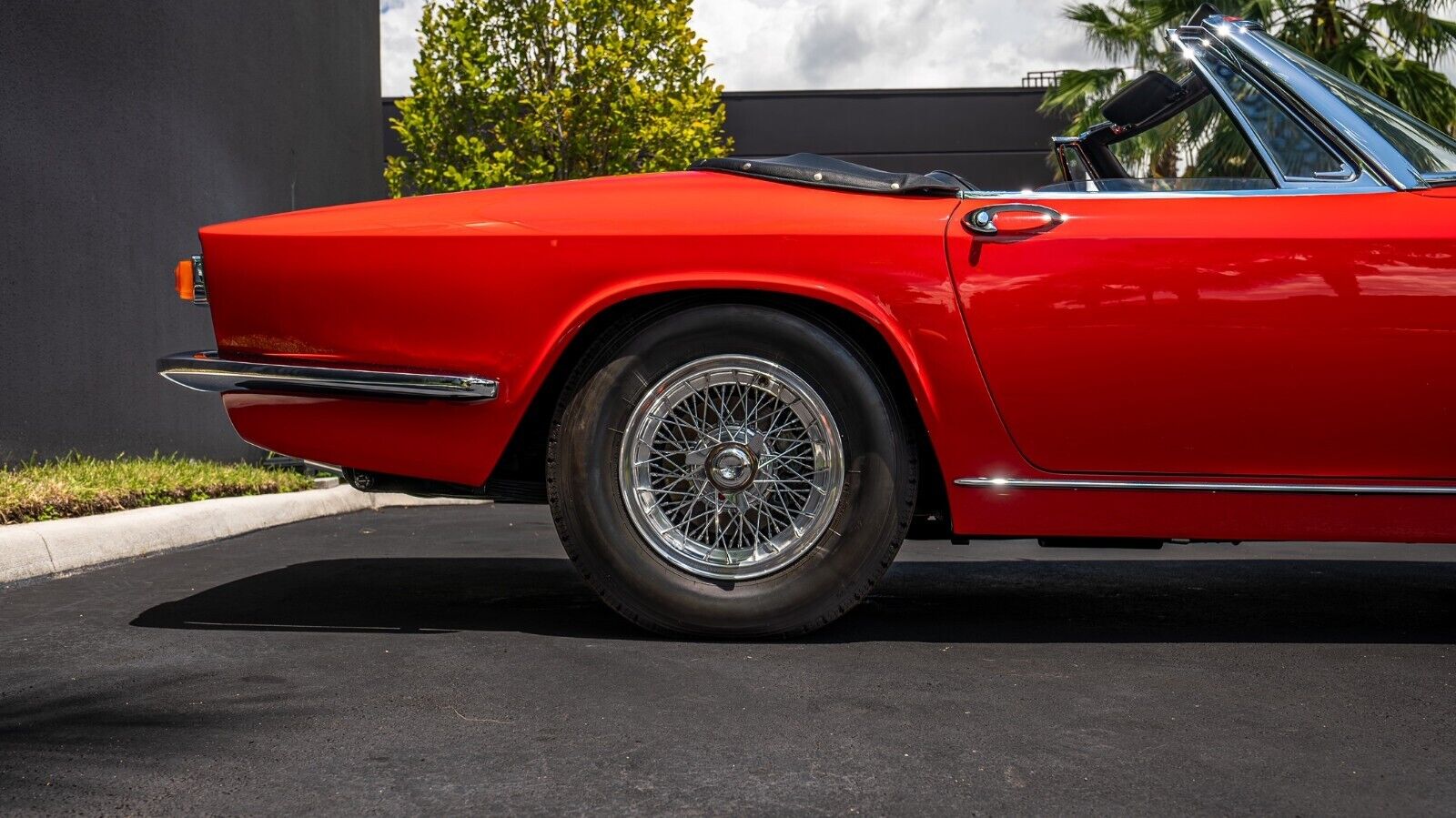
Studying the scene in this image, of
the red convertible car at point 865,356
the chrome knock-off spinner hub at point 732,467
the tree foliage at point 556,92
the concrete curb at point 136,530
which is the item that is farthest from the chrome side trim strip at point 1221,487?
the tree foliage at point 556,92

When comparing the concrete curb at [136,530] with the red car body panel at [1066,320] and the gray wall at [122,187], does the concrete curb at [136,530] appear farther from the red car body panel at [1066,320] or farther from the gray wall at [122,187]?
the red car body panel at [1066,320]

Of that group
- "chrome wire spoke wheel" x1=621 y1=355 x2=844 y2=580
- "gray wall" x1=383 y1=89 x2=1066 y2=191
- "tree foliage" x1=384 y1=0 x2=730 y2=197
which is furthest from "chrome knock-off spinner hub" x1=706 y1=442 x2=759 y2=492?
"gray wall" x1=383 y1=89 x2=1066 y2=191

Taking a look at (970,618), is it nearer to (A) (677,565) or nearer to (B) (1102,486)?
(B) (1102,486)

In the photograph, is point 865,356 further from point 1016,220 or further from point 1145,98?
point 1145,98

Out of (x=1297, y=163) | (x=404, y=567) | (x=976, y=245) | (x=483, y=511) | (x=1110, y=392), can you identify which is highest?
(x=1297, y=163)

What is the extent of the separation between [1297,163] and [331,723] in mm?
2685

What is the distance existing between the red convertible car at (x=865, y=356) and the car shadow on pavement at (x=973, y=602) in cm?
33

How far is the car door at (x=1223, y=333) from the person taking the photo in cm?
312

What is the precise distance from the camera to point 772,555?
128 inches

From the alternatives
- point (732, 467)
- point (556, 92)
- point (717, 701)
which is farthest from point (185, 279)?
point (556, 92)

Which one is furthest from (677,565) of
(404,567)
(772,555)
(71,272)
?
(71,272)

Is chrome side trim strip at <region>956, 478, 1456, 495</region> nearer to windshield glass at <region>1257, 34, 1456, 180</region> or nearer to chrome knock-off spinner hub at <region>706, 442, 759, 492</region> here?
chrome knock-off spinner hub at <region>706, 442, 759, 492</region>

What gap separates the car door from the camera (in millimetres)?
3123

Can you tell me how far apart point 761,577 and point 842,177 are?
3.39 feet
